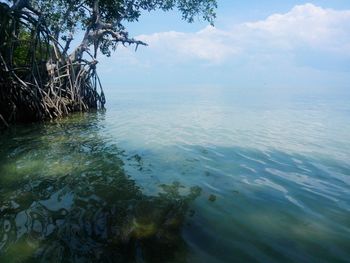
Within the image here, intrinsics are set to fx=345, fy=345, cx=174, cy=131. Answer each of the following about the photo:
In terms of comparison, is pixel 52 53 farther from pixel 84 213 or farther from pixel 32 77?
pixel 84 213

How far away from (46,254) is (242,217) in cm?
206

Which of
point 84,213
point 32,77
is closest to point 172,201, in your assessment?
point 84,213

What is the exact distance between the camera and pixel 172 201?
167 inches

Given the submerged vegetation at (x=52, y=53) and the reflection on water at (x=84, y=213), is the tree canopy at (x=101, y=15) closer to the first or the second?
the submerged vegetation at (x=52, y=53)

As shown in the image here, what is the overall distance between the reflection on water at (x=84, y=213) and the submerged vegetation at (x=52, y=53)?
437 centimetres

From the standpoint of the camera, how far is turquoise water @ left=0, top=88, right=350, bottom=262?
3.08 meters

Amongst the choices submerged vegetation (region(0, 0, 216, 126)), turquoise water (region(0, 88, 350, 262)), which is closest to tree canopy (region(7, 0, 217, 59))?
submerged vegetation (region(0, 0, 216, 126))

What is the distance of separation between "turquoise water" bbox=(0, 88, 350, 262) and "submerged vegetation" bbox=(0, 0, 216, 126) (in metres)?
2.33

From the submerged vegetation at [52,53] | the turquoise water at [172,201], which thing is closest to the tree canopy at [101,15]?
the submerged vegetation at [52,53]

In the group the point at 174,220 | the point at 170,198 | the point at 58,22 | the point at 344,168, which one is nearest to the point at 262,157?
the point at 344,168

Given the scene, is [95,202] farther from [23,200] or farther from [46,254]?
A: [46,254]

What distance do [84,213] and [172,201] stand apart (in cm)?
106

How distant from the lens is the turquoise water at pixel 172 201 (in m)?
3.08

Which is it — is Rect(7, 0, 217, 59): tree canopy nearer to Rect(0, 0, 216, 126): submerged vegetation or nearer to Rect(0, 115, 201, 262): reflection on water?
Rect(0, 0, 216, 126): submerged vegetation
